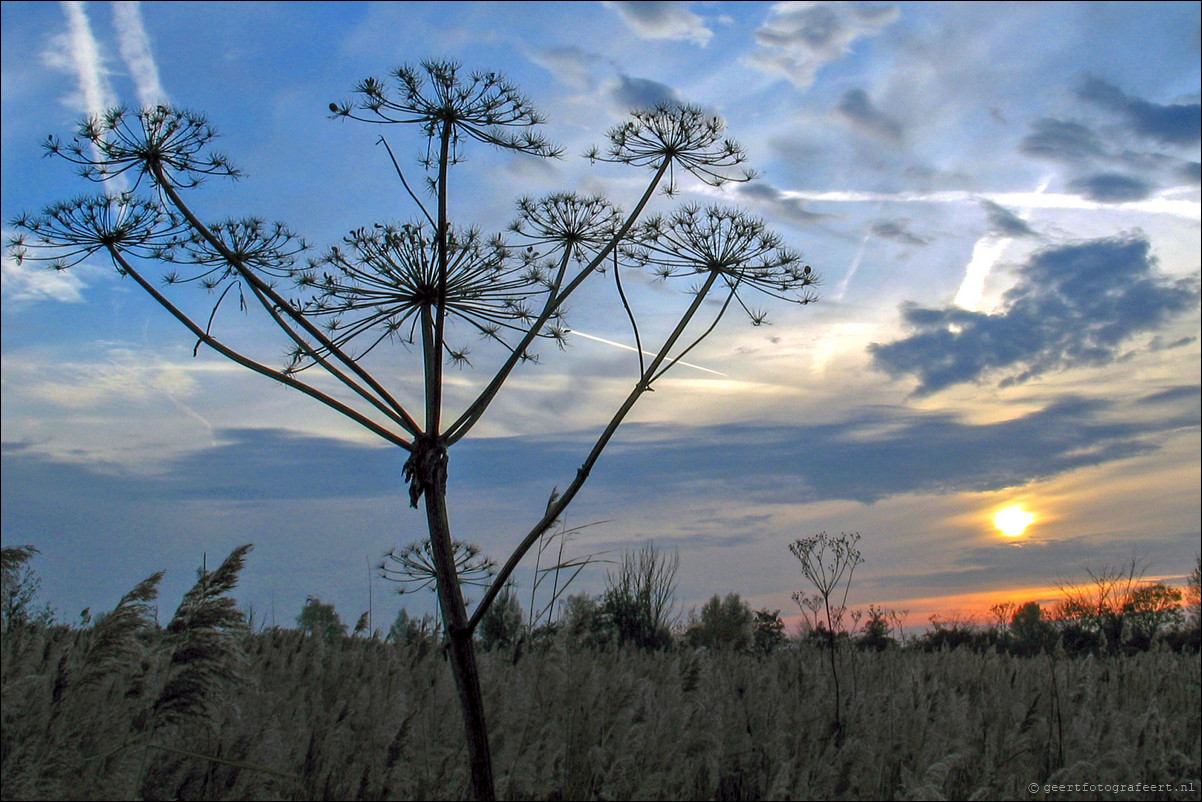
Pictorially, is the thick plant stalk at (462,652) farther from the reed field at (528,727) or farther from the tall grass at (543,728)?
the reed field at (528,727)

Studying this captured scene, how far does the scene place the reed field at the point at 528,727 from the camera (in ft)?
14.8

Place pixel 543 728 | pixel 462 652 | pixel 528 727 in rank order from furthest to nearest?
pixel 528 727 → pixel 543 728 → pixel 462 652

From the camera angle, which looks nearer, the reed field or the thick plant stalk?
the thick plant stalk

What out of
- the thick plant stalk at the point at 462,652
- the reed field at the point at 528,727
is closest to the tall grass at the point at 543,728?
the reed field at the point at 528,727

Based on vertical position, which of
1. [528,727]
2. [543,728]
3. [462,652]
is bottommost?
[528,727]

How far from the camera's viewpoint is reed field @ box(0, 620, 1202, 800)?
4508 millimetres

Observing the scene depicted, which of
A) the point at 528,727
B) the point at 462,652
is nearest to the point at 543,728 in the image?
the point at 528,727

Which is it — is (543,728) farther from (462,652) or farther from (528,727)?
(462,652)

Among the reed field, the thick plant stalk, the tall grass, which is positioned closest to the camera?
the thick plant stalk

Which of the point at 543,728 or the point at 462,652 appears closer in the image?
the point at 462,652

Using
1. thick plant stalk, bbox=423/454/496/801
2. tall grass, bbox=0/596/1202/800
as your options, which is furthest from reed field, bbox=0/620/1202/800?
thick plant stalk, bbox=423/454/496/801

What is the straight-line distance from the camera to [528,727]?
6.55m

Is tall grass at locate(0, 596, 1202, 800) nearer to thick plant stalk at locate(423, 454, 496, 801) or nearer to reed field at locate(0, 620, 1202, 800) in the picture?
reed field at locate(0, 620, 1202, 800)

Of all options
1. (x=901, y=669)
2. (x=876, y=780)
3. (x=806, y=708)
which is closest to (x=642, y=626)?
(x=901, y=669)
